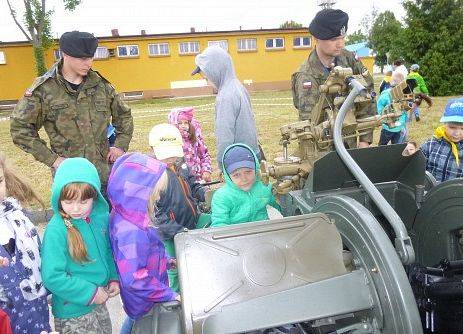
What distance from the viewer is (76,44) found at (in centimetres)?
315

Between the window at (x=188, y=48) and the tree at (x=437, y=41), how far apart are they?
1533 centimetres

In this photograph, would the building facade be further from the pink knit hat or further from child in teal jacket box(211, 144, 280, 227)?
child in teal jacket box(211, 144, 280, 227)

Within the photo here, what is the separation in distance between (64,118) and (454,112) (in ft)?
8.70

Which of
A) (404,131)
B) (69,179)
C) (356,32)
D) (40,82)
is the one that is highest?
(356,32)

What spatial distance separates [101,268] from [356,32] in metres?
73.2

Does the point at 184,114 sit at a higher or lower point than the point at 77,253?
higher

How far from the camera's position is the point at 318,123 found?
2455 millimetres

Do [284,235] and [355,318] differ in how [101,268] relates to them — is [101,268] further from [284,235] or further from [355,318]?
[355,318]

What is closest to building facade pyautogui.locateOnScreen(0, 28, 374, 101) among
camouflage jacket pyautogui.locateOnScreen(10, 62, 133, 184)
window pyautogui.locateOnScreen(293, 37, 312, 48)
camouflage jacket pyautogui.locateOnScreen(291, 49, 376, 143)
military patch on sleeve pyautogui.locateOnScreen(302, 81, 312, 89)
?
window pyautogui.locateOnScreen(293, 37, 312, 48)

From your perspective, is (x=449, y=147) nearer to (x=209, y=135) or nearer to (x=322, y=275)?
(x=322, y=275)

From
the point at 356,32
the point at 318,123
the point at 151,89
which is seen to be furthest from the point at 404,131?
the point at 356,32

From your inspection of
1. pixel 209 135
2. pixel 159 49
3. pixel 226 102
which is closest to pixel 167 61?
pixel 159 49

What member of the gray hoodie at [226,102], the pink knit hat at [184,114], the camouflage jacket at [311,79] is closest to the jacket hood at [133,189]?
the gray hoodie at [226,102]

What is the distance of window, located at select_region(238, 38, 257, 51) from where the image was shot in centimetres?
3175
